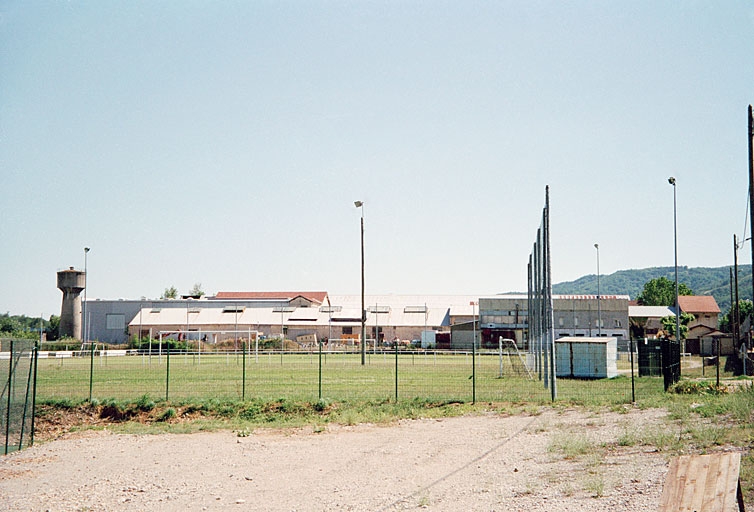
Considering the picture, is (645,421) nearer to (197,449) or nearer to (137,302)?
(197,449)

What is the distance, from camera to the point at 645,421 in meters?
17.4

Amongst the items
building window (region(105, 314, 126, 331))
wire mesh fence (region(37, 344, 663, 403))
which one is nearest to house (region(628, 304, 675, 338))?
building window (region(105, 314, 126, 331))

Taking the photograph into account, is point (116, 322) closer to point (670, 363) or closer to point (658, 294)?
point (670, 363)

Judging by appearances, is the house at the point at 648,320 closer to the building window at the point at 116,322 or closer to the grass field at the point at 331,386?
the building window at the point at 116,322

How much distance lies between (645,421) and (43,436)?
15090mm

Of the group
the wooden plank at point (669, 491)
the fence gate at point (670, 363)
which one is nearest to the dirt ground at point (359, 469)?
the wooden plank at point (669, 491)

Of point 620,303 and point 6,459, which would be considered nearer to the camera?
point 6,459

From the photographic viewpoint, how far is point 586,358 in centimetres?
3269

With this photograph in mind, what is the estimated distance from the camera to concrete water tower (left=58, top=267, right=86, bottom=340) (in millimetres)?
88250

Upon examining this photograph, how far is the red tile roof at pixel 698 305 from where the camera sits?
11294cm

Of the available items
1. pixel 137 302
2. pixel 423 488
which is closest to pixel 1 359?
pixel 423 488

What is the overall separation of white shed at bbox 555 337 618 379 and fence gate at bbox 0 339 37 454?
69.2 feet

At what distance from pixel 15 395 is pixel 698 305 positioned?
367 ft

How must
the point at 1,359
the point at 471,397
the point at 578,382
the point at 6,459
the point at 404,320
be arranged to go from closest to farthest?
the point at 6,459, the point at 1,359, the point at 471,397, the point at 578,382, the point at 404,320
